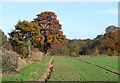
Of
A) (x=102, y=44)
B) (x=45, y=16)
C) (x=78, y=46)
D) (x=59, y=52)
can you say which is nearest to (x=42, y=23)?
(x=45, y=16)

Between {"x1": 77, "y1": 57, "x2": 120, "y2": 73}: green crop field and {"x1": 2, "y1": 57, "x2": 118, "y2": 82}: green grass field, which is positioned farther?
{"x1": 77, "y1": 57, "x2": 120, "y2": 73}: green crop field

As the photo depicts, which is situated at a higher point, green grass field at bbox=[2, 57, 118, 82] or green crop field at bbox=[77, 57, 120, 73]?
green crop field at bbox=[77, 57, 120, 73]

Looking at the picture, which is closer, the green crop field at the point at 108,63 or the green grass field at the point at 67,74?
the green grass field at the point at 67,74

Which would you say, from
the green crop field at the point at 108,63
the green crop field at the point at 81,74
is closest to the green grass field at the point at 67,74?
the green crop field at the point at 81,74

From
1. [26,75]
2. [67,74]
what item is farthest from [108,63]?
[26,75]

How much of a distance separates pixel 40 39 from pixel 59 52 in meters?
25.0

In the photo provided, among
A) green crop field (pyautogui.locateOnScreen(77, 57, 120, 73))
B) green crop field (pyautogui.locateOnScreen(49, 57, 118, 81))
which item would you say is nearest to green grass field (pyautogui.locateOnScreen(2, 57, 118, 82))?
green crop field (pyautogui.locateOnScreen(49, 57, 118, 81))

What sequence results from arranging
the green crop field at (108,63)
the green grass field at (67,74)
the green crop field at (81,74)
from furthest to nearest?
the green crop field at (108,63), the green crop field at (81,74), the green grass field at (67,74)

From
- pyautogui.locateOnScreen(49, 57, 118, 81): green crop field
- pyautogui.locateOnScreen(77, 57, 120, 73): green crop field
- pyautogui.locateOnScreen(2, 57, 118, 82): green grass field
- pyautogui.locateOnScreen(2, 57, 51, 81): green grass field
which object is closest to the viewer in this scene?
pyautogui.locateOnScreen(2, 57, 51, 81): green grass field

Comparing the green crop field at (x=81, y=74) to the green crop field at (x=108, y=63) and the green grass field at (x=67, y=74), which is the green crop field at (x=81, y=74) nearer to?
the green grass field at (x=67, y=74)

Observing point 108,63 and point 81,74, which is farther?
point 108,63

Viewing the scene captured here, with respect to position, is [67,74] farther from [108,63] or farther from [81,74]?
[108,63]

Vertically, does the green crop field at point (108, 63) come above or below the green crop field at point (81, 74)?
above

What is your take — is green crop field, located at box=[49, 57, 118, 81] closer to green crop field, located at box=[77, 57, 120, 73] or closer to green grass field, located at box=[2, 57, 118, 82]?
green grass field, located at box=[2, 57, 118, 82]
